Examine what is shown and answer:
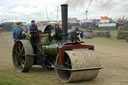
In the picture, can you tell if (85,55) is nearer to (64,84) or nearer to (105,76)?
(64,84)

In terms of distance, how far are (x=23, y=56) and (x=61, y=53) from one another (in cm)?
212

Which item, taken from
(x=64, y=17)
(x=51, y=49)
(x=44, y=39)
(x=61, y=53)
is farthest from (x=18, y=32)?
(x=61, y=53)

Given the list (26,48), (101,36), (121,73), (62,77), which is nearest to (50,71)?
(26,48)

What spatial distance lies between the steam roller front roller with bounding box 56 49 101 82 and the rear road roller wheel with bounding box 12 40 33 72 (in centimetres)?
151

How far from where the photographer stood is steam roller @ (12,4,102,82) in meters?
5.94

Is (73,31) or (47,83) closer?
(47,83)

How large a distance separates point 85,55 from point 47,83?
1131 mm

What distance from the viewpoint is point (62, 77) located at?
21.1 ft

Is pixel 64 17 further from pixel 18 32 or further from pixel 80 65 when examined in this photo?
pixel 18 32

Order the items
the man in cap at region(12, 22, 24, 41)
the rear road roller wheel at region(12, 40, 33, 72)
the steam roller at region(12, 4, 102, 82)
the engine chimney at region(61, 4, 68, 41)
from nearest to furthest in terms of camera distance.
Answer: the steam roller at region(12, 4, 102, 82) → the engine chimney at region(61, 4, 68, 41) → the rear road roller wheel at region(12, 40, 33, 72) → the man in cap at region(12, 22, 24, 41)

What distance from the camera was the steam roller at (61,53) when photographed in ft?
19.5

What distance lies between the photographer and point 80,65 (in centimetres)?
586

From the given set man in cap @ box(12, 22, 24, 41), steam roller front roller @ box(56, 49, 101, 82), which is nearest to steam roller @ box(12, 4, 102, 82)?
steam roller front roller @ box(56, 49, 101, 82)

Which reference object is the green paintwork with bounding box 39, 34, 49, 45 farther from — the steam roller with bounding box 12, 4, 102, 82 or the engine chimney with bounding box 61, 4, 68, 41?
the engine chimney with bounding box 61, 4, 68, 41
